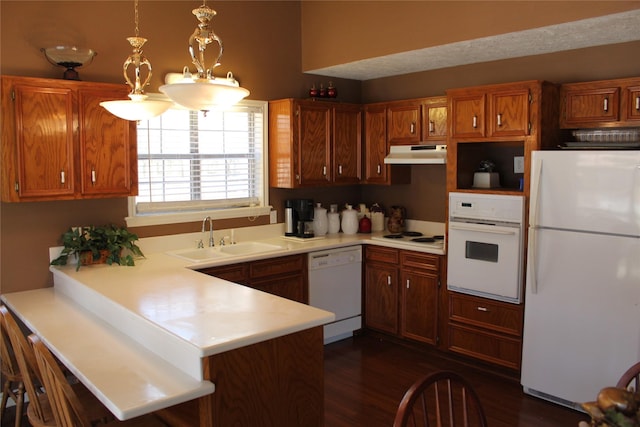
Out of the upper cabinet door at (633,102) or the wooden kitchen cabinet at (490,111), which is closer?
the upper cabinet door at (633,102)

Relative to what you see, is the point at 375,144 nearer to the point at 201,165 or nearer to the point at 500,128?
the point at 500,128

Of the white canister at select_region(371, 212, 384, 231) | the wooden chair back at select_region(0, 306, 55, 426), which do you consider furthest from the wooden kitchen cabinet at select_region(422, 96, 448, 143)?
the wooden chair back at select_region(0, 306, 55, 426)

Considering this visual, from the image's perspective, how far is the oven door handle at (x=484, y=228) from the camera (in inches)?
154

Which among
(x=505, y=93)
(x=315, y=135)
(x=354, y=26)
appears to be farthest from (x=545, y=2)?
(x=315, y=135)

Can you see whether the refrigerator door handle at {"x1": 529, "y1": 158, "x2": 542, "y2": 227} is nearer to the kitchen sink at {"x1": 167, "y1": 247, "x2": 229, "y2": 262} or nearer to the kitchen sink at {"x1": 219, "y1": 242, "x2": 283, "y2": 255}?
the kitchen sink at {"x1": 219, "y1": 242, "x2": 283, "y2": 255}

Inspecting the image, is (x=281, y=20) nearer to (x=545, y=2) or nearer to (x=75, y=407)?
(x=545, y=2)

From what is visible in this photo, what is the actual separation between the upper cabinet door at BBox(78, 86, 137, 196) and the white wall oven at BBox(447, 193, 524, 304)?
239cm

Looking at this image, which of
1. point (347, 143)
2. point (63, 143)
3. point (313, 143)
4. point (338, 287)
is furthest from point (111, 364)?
point (347, 143)

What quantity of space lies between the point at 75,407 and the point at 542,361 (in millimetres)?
2921

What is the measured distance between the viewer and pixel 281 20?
4.98 meters

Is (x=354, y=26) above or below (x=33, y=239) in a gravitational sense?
above

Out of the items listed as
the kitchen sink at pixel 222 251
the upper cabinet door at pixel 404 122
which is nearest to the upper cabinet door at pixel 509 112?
the upper cabinet door at pixel 404 122

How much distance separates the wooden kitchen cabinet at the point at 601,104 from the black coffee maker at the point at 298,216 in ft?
7.23

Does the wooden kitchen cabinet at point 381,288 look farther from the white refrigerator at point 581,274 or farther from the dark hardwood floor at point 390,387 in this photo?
the white refrigerator at point 581,274
